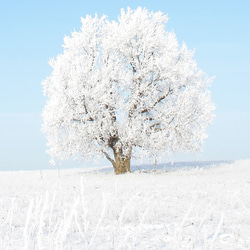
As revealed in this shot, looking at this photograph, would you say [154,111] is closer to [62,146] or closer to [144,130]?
[144,130]

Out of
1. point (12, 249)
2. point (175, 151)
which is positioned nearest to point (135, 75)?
point (175, 151)

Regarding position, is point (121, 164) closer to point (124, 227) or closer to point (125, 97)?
point (125, 97)

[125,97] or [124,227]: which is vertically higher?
[125,97]

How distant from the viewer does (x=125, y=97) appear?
22.9 metres

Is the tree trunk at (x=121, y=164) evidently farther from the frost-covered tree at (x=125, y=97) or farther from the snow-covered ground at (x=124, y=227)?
the snow-covered ground at (x=124, y=227)

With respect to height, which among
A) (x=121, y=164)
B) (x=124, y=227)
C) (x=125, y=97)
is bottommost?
(x=124, y=227)

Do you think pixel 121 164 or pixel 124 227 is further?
pixel 121 164

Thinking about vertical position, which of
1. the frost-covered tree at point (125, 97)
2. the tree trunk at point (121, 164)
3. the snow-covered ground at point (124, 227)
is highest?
the frost-covered tree at point (125, 97)

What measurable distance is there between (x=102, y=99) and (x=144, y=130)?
3.20m

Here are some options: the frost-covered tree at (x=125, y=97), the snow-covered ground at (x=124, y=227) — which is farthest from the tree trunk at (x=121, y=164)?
the snow-covered ground at (x=124, y=227)

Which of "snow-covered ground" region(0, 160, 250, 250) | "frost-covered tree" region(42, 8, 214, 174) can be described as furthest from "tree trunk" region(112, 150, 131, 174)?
"snow-covered ground" region(0, 160, 250, 250)

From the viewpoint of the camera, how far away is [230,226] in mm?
6609

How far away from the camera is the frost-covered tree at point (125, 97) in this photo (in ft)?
72.8

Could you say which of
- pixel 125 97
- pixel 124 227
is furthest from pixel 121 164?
pixel 124 227
